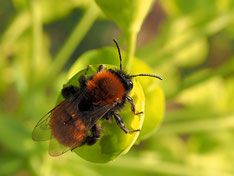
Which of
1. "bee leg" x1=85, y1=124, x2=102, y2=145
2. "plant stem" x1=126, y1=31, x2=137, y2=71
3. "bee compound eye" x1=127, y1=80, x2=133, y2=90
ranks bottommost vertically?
"bee leg" x1=85, y1=124, x2=102, y2=145

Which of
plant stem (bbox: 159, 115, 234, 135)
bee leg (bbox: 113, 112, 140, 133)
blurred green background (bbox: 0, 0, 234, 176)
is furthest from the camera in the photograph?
plant stem (bbox: 159, 115, 234, 135)

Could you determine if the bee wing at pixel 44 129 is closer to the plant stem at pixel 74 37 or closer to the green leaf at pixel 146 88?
the green leaf at pixel 146 88

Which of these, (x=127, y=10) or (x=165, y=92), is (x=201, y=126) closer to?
(x=165, y=92)

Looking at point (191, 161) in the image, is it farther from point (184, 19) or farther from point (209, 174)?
point (184, 19)

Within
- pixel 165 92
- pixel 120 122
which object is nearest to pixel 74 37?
pixel 165 92

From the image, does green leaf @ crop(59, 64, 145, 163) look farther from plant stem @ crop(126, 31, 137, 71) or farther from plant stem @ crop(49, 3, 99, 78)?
plant stem @ crop(49, 3, 99, 78)

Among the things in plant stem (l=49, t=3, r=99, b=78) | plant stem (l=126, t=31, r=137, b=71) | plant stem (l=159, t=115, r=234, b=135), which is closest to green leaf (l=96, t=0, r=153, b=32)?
plant stem (l=126, t=31, r=137, b=71)
